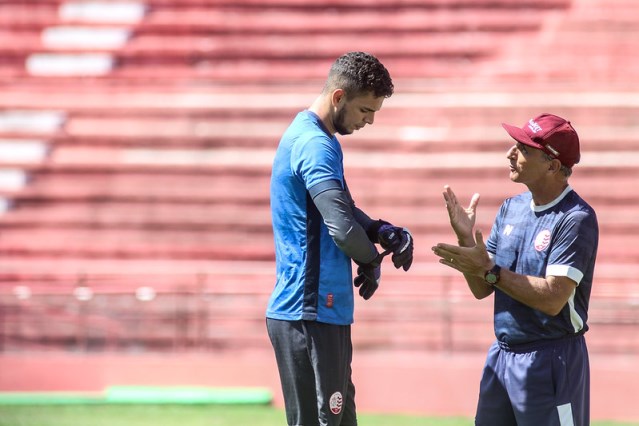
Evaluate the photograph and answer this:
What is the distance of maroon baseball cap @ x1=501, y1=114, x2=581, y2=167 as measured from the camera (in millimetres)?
3250

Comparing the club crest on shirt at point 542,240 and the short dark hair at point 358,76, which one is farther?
the club crest on shirt at point 542,240

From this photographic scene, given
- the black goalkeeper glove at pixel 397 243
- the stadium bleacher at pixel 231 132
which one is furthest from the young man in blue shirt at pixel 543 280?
the stadium bleacher at pixel 231 132

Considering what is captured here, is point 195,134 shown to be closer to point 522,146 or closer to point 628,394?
point 628,394

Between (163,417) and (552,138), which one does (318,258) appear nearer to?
(552,138)

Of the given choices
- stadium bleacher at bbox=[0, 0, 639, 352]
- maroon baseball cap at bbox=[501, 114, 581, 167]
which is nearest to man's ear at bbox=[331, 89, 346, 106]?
maroon baseball cap at bbox=[501, 114, 581, 167]

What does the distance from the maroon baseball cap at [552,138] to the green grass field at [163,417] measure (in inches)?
142

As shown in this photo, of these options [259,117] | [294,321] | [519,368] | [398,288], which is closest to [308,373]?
[294,321]

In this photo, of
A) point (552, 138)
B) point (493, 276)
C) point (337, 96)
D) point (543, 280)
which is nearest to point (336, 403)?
point (493, 276)

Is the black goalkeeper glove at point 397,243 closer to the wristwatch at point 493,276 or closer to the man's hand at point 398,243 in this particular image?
the man's hand at point 398,243

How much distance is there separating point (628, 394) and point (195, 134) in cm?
521

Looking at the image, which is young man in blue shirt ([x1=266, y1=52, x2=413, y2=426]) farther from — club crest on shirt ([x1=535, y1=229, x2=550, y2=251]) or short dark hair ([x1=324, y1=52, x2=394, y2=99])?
club crest on shirt ([x1=535, y1=229, x2=550, y2=251])

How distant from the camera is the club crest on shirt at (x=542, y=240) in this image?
3.24m

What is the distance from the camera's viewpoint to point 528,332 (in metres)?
3.28

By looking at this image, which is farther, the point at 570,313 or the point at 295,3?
the point at 295,3
